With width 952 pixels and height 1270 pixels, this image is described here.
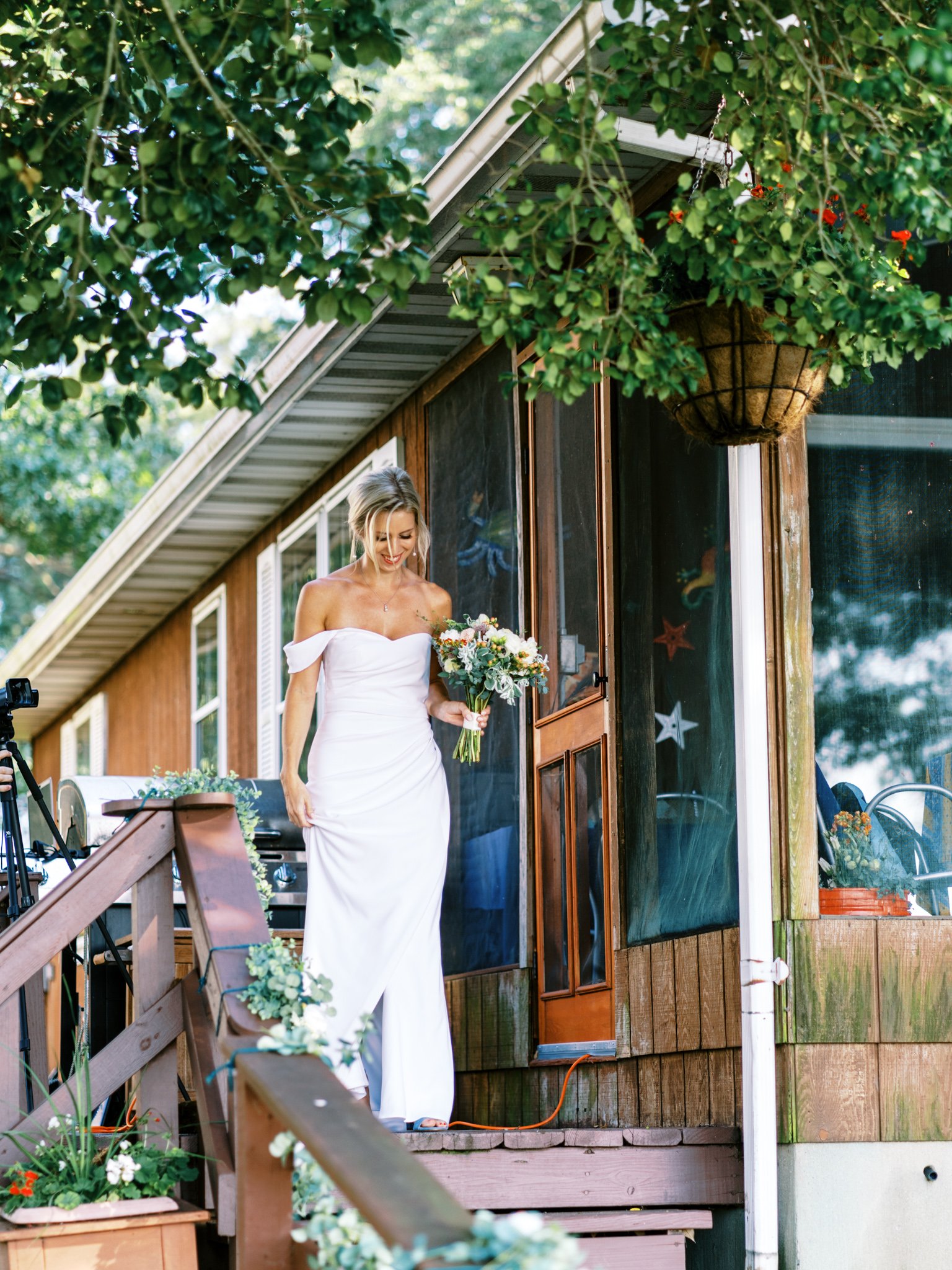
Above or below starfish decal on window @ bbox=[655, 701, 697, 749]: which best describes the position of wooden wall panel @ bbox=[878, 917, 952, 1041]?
below

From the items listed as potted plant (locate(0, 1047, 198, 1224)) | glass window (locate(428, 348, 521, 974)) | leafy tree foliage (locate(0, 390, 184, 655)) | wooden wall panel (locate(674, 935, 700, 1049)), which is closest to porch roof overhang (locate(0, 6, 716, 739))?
glass window (locate(428, 348, 521, 974))

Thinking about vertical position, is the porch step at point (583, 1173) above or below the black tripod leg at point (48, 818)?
below

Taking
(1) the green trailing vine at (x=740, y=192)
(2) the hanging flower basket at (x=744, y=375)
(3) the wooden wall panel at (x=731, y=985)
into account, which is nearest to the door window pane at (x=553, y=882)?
(3) the wooden wall panel at (x=731, y=985)

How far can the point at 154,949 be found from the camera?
13.3 feet

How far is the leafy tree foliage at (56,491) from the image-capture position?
69.9 ft

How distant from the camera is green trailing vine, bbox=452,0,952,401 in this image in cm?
311

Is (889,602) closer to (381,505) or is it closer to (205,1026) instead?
(381,505)

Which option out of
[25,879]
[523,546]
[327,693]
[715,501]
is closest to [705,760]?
[715,501]

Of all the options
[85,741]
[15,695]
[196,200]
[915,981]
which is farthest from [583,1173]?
[85,741]

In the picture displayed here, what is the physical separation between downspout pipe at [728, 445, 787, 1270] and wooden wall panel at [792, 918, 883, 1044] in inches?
3.2

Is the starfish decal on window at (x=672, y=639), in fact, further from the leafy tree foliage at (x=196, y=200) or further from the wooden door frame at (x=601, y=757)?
the leafy tree foliage at (x=196, y=200)

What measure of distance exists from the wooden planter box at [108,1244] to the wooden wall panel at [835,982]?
60.2 inches

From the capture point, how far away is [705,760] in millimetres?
4602

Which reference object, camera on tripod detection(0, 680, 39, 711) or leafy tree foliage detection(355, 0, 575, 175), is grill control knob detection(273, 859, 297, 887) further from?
leafy tree foliage detection(355, 0, 575, 175)
